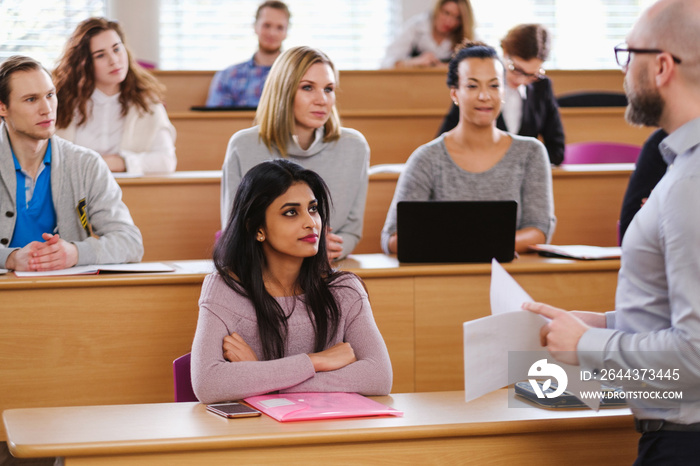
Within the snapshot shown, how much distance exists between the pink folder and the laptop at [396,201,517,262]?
0.86 m

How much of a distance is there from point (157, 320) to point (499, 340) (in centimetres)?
123

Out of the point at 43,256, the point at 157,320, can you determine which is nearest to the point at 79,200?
the point at 43,256

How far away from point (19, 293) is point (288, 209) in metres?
0.81

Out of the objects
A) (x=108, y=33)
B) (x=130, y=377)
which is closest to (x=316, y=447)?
(x=130, y=377)

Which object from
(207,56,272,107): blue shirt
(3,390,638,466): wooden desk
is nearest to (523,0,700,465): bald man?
(3,390,638,466): wooden desk

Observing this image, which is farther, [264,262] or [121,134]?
[121,134]

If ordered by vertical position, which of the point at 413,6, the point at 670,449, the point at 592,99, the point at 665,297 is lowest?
the point at 670,449

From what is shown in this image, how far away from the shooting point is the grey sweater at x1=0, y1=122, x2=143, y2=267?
2.40 metres

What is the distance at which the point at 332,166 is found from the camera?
2.73 m

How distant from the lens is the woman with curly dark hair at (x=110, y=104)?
132 inches

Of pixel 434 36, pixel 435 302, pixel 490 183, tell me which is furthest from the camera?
pixel 434 36

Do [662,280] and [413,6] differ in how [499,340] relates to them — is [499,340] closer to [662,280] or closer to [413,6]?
[662,280]

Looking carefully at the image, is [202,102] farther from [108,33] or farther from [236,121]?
[108,33]

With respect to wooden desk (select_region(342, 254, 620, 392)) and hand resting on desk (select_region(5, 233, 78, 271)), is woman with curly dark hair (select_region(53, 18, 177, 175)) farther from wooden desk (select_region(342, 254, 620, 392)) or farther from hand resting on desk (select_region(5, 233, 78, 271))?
wooden desk (select_region(342, 254, 620, 392))
